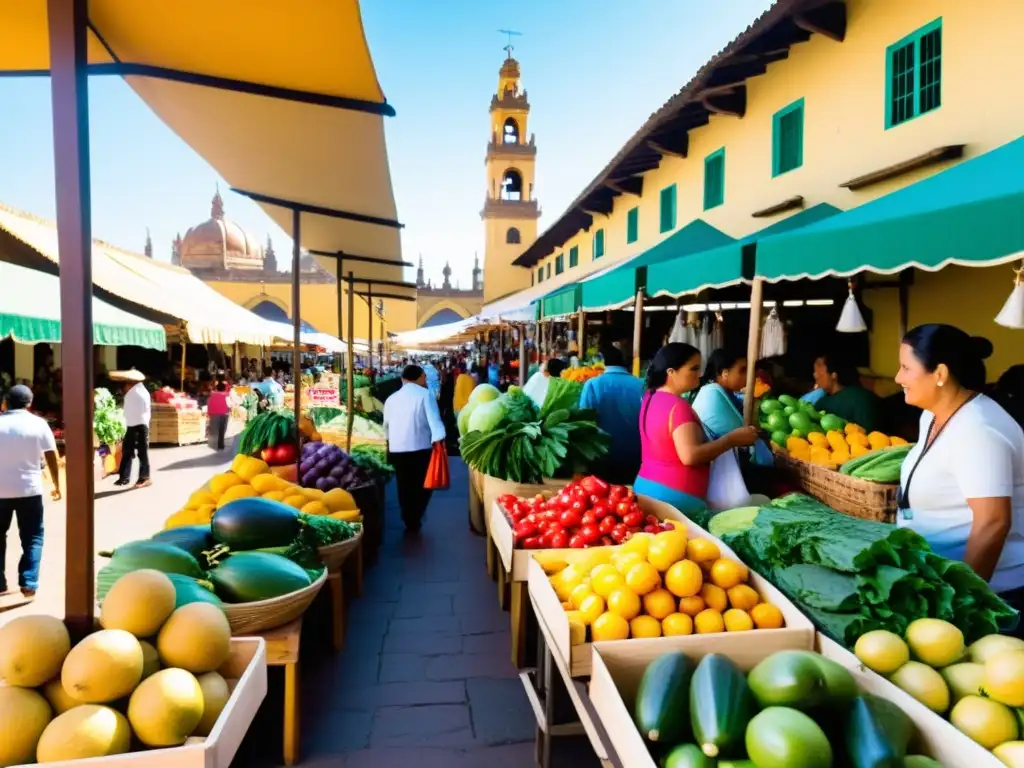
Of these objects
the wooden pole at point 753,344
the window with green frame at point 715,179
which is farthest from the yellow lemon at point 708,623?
the window with green frame at point 715,179

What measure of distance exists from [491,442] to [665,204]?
9.06 m

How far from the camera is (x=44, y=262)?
11352mm

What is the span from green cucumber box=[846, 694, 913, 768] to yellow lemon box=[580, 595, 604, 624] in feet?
2.71

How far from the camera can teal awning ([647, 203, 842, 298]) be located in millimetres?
4105

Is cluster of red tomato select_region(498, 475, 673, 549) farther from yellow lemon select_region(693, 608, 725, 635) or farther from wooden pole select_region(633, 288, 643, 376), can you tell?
wooden pole select_region(633, 288, 643, 376)

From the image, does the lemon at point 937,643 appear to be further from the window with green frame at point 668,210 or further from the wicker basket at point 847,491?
the window with green frame at point 668,210

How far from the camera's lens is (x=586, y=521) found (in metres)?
3.18

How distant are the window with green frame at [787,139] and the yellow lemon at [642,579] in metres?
7.18

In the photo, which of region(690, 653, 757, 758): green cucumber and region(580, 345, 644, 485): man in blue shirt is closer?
region(690, 653, 757, 758): green cucumber

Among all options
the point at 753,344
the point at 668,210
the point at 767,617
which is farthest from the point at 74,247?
the point at 668,210

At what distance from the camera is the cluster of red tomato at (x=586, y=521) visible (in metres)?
3.07

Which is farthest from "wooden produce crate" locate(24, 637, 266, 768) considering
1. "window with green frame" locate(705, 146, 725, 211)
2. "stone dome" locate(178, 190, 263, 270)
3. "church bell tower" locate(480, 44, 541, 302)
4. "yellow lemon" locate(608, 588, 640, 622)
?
"stone dome" locate(178, 190, 263, 270)

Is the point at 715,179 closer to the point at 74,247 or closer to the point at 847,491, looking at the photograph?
the point at 847,491

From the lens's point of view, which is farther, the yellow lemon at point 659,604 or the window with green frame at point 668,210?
the window with green frame at point 668,210
